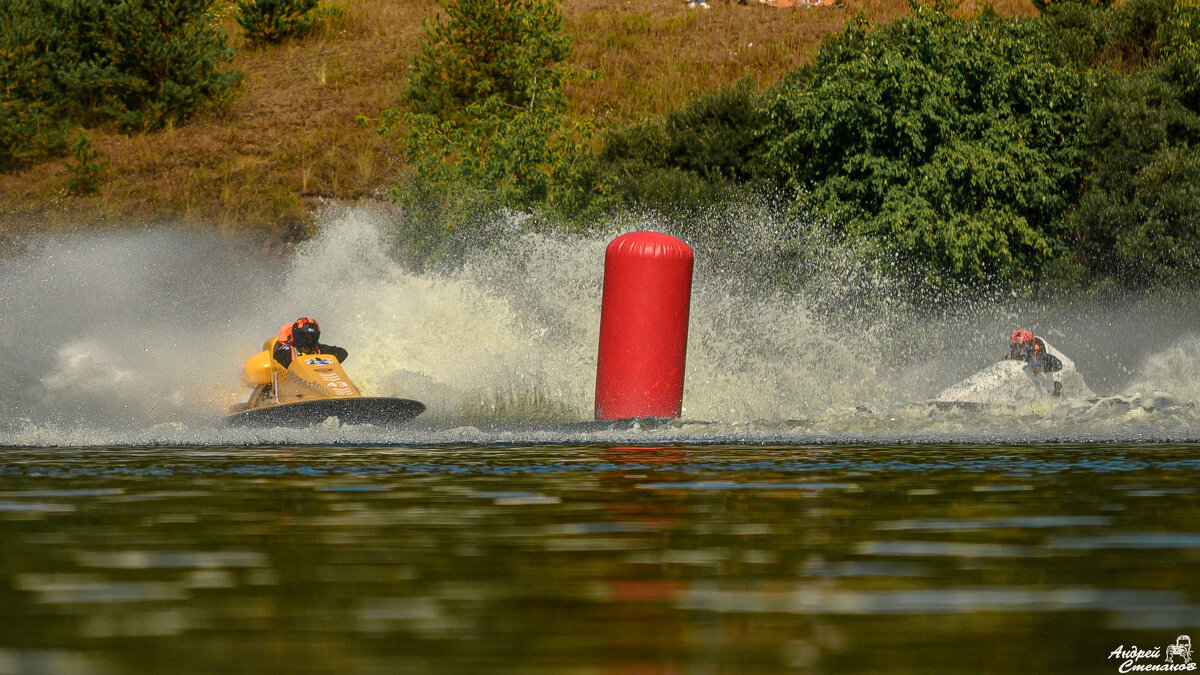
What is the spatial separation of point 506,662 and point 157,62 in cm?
4356

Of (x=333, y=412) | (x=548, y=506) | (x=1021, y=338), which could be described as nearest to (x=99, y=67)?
(x=333, y=412)

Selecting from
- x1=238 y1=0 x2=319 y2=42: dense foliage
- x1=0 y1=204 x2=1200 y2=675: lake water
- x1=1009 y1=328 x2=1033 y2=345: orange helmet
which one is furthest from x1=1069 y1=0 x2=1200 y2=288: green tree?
x1=238 y1=0 x2=319 y2=42: dense foliage

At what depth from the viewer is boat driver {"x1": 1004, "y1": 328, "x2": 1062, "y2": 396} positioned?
18.8m

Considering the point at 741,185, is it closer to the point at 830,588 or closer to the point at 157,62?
the point at 157,62

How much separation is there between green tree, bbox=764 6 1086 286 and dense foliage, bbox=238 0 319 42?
26015 mm

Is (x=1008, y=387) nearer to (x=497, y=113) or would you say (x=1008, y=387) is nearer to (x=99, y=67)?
(x=497, y=113)

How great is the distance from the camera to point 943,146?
93.9 ft

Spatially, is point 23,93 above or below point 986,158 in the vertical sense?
above

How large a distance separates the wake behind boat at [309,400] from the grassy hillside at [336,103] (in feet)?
56.4

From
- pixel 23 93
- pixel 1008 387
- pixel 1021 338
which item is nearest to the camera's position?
pixel 1008 387

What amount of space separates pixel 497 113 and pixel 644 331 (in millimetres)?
19718

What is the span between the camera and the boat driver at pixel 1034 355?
18.8 m
